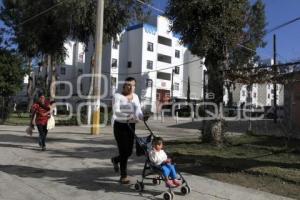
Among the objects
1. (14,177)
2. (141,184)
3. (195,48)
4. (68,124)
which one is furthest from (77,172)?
→ (68,124)

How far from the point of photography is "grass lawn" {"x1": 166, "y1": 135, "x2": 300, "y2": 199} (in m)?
8.52

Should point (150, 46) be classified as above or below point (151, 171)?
above

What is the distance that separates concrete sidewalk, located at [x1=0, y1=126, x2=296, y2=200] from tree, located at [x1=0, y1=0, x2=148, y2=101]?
16244 millimetres

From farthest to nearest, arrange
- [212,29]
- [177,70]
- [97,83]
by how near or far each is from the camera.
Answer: [177,70] → [97,83] → [212,29]

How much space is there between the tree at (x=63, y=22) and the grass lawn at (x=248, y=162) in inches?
612

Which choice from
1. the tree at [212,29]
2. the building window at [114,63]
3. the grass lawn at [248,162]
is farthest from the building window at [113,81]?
the tree at [212,29]

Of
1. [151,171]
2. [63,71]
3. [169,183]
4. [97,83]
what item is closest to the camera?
[169,183]

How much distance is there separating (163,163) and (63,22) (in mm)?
23072

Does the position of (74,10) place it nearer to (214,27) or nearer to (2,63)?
(2,63)

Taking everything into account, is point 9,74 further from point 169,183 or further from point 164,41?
point 164,41

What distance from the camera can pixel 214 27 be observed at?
13.4 meters

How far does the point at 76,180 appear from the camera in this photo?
28.6ft

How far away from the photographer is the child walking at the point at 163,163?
740 centimetres

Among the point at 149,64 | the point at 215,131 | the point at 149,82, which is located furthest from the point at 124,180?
the point at 149,64
